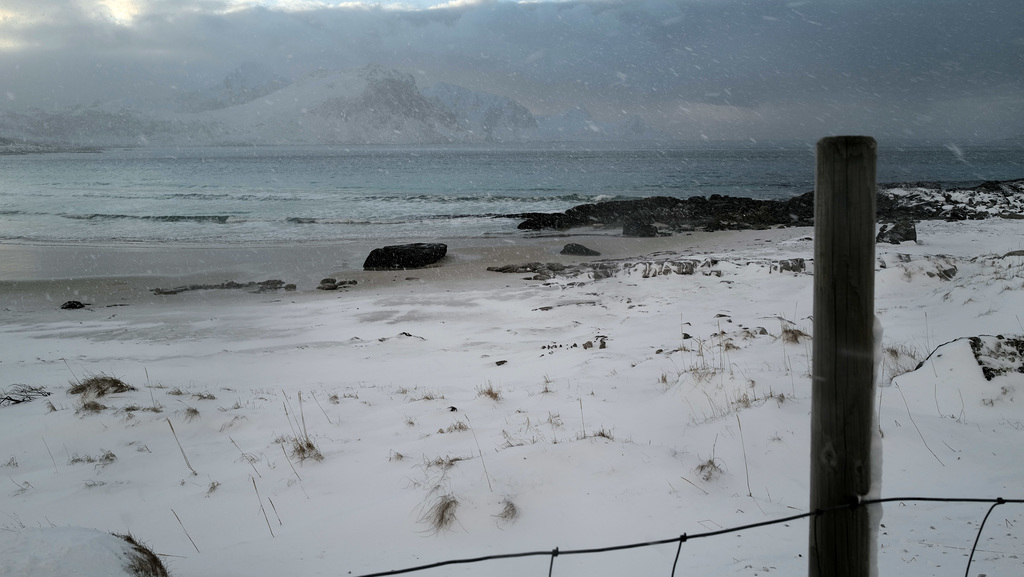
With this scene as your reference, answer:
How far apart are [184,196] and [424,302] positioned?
33823mm

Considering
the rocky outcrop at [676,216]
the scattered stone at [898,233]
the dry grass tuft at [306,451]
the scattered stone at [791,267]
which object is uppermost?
the rocky outcrop at [676,216]

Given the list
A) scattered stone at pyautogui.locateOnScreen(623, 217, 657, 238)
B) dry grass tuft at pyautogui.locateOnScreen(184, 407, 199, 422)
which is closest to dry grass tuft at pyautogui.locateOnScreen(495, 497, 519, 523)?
dry grass tuft at pyautogui.locateOnScreen(184, 407, 199, 422)

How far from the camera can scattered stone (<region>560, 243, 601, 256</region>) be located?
19.3 meters

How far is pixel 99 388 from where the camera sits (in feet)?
21.1

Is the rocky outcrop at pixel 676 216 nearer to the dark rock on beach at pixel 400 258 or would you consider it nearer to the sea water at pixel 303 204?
the sea water at pixel 303 204

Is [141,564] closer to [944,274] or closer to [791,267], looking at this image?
[944,274]

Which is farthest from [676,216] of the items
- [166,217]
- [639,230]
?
[166,217]

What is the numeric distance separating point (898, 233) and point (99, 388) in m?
17.2

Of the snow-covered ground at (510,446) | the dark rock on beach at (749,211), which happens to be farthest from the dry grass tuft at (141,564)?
the dark rock on beach at (749,211)

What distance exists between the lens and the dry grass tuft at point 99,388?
20.8 ft

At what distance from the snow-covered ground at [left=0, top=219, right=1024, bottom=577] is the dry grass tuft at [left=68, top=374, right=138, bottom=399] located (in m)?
0.18

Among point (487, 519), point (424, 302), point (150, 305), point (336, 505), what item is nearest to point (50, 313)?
point (150, 305)

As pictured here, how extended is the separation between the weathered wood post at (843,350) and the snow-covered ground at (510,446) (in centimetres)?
90

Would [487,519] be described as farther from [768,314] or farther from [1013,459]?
[768,314]
